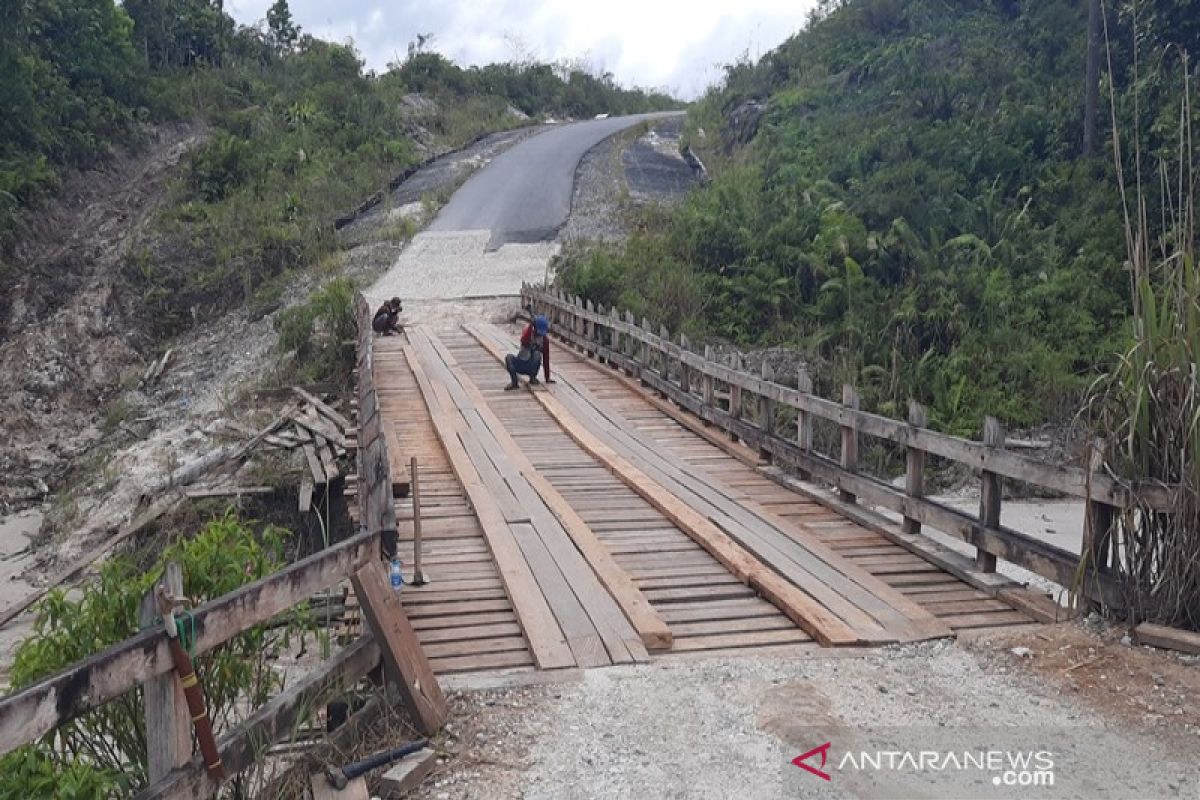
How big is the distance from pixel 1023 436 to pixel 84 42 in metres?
29.8

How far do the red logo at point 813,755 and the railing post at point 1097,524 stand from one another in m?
2.13

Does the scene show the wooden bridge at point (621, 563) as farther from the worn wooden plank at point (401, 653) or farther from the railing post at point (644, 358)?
the railing post at point (644, 358)

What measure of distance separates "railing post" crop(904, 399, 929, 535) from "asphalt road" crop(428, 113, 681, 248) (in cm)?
2127

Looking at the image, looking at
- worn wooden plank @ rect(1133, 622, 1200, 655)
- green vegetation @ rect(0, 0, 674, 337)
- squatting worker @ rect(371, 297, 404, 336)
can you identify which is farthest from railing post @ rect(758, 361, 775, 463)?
green vegetation @ rect(0, 0, 674, 337)

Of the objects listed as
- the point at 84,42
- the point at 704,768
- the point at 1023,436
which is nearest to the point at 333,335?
the point at 1023,436

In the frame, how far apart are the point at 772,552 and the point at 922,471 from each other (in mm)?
1272

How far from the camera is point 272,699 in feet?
14.4

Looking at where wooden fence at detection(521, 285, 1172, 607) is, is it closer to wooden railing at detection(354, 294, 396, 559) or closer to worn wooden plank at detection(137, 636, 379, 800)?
wooden railing at detection(354, 294, 396, 559)

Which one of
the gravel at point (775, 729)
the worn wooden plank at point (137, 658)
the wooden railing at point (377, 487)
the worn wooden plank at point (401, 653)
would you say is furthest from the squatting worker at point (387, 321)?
the worn wooden plank at point (137, 658)

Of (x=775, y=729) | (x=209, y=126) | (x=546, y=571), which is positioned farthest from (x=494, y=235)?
(x=775, y=729)

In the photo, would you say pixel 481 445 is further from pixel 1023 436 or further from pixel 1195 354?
pixel 1023 436

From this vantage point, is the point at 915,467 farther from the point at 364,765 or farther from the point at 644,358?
the point at 644,358

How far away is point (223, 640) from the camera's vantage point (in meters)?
3.92

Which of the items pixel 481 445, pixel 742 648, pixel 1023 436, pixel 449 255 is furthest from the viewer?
pixel 449 255
